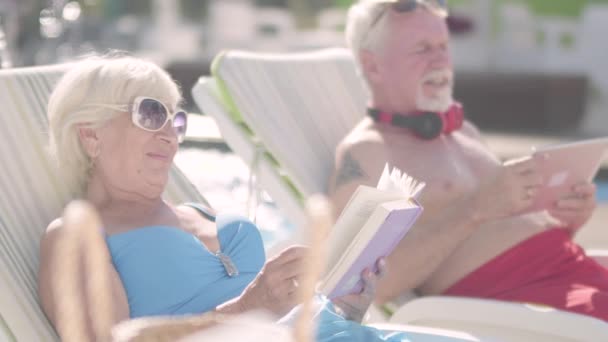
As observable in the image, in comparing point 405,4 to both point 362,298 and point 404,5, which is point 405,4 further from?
point 362,298

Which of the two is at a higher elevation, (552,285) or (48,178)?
(48,178)

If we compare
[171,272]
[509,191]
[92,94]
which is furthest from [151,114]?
[509,191]

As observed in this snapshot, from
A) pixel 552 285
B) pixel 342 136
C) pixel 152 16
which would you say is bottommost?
pixel 152 16

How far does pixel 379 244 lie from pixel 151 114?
627mm

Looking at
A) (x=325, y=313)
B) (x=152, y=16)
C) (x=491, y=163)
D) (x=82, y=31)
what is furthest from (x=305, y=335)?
(x=152, y=16)

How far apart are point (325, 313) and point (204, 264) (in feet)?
1.32

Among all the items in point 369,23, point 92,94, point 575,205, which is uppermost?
point 92,94

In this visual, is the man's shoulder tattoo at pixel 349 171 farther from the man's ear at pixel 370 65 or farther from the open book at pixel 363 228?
the open book at pixel 363 228

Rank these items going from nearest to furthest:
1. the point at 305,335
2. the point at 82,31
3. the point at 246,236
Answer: the point at 305,335 → the point at 246,236 → the point at 82,31

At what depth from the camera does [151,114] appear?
8.38 ft

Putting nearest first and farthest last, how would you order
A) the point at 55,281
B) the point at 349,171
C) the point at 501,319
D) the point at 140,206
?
the point at 55,281, the point at 140,206, the point at 501,319, the point at 349,171

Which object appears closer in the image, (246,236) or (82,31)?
(246,236)

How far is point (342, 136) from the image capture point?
154 inches

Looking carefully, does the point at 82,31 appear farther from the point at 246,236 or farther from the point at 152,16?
the point at 246,236
